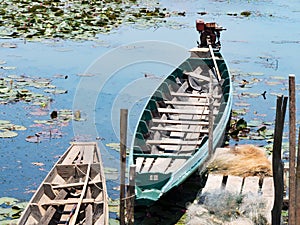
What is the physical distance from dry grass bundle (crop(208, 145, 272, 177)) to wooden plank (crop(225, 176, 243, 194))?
0.27ft

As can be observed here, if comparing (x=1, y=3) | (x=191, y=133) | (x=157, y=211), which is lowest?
(x=157, y=211)

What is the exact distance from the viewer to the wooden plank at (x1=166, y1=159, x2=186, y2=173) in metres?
5.69

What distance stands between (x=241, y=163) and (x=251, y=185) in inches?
16.3

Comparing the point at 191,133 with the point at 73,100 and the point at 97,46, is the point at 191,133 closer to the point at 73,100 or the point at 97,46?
the point at 73,100

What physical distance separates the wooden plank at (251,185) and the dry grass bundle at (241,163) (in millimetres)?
87

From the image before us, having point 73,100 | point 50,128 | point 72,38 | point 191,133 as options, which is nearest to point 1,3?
point 72,38

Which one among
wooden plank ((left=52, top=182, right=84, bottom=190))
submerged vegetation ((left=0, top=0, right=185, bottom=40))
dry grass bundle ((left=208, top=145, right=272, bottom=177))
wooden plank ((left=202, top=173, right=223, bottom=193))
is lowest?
wooden plank ((left=52, top=182, right=84, bottom=190))

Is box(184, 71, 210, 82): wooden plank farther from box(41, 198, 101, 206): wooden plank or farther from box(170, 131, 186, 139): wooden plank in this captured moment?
box(41, 198, 101, 206): wooden plank

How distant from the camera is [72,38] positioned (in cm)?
1305

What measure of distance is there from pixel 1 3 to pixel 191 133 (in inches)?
436

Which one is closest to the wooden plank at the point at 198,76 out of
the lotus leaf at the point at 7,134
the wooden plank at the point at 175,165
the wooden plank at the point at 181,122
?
the wooden plank at the point at 181,122

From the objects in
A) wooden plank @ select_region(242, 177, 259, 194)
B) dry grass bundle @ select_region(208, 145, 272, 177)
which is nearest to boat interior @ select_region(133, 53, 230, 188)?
dry grass bundle @ select_region(208, 145, 272, 177)

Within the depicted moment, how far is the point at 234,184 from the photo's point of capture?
5.20 m

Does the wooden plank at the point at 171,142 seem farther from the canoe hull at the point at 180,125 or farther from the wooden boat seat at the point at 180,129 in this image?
the wooden boat seat at the point at 180,129
